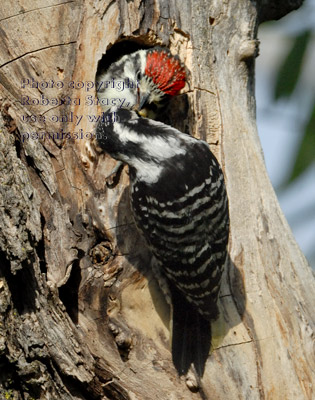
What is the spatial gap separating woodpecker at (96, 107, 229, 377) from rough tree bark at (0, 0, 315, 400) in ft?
0.34

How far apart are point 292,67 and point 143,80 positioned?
105 centimetres

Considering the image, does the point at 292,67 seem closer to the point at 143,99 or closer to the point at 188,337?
the point at 143,99

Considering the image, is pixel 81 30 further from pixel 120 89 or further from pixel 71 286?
pixel 71 286

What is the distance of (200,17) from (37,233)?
5.31 feet

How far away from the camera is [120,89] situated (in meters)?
4.32

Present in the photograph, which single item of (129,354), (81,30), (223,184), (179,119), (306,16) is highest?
(81,30)

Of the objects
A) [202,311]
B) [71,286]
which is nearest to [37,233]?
[71,286]

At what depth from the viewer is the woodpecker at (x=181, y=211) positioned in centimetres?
321

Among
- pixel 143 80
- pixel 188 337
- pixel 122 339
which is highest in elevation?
pixel 143 80

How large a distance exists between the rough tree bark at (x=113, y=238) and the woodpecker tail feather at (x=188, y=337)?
0.05 meters

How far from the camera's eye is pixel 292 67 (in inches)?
138

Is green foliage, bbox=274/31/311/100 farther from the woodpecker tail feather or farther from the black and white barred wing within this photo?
the woodpecker tail feather

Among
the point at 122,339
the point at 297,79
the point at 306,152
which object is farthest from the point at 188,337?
the point at 297,79

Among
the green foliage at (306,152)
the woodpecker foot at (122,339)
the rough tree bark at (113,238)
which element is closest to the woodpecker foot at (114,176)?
the rough tree bark at (113,238)
